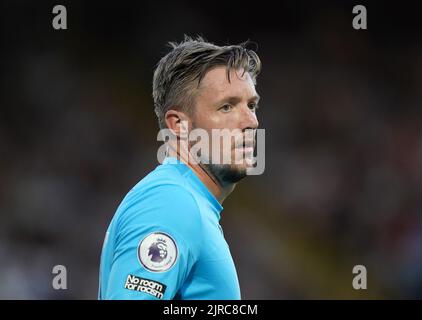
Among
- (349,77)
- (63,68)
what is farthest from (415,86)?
(63,68)

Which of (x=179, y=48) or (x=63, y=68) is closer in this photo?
(x=179, y=48)

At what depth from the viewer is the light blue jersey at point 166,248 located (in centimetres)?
199

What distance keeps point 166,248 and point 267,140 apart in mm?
5424

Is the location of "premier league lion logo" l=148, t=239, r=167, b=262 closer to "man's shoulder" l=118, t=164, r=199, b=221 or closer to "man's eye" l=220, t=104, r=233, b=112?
"man's shoulder" l=118, t=164, r=199, b=221

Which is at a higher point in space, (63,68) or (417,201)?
(63,68)

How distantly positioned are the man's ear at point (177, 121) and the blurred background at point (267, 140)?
13.5 ft

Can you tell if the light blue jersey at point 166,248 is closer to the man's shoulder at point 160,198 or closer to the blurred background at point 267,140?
the man's shoulder at point 160,198

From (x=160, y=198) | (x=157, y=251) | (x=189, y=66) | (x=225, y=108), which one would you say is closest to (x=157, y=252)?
(x=157, y=251)

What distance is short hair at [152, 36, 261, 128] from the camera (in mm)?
2498

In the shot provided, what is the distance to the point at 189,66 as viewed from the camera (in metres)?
2.52
